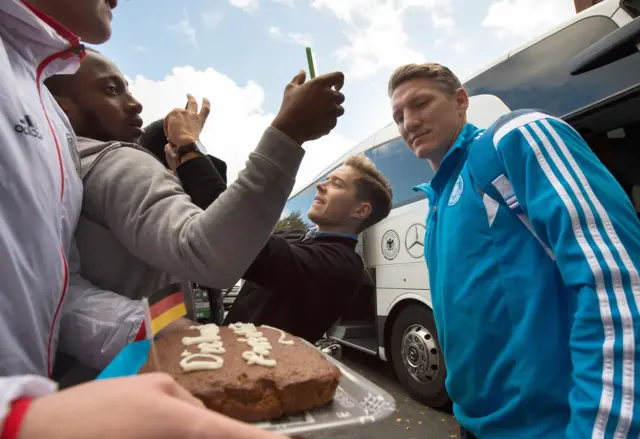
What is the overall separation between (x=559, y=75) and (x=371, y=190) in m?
1.78

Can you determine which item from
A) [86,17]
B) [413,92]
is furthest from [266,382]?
[413,92]

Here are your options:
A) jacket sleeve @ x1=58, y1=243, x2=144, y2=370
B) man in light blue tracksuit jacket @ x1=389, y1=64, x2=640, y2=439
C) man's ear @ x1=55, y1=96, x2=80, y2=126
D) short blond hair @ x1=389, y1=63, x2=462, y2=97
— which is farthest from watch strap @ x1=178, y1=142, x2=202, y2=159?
short blond hair @ x1=389, y1=63, x2=462, y2=97

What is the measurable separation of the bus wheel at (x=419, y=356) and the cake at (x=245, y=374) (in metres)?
3.23

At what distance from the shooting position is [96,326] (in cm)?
84

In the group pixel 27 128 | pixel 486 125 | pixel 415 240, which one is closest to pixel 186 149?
pixel 27 128

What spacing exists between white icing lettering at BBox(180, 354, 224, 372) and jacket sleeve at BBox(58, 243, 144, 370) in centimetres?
15

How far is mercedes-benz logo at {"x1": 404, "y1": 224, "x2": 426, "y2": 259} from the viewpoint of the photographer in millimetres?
4195

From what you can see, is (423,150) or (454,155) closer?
(454,155)

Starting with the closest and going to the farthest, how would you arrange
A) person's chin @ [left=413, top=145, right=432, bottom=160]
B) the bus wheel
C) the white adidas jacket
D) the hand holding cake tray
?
1. the white adidas jacket
2. the hand holding cake tray
3. person's chin @ [left=413, top=145, right=432, bottom=160]
4. the bus wheel

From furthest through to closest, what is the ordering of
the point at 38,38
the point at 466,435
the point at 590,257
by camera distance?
the point at 466,435
the point at 590,257
the point at 38,38

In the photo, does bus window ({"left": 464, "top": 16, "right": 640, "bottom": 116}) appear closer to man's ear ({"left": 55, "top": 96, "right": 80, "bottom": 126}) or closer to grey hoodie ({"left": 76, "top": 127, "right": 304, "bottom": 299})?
grey hoodie ({"left": 76, "top": 127, "right": 304, "bottom": 299})

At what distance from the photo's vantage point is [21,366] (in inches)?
26.9

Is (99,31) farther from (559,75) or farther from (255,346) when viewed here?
(559,75)

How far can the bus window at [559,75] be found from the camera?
2510 mm
